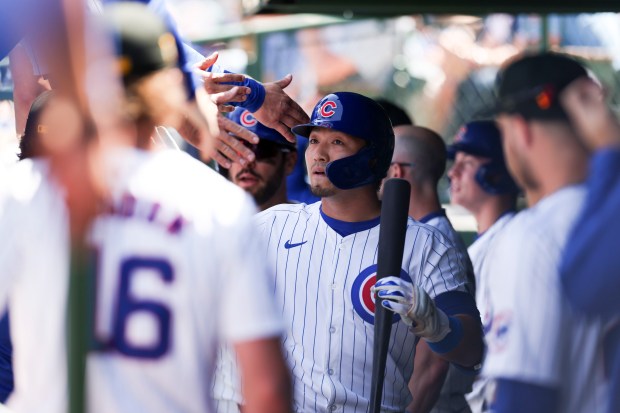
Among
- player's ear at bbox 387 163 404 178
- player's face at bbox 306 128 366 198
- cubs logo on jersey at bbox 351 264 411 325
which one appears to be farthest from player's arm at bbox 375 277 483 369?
player's ear at bbox 387 163 404 178

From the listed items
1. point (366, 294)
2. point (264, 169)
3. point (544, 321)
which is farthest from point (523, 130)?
point (264, 169)

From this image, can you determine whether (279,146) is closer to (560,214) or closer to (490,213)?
(490,213)

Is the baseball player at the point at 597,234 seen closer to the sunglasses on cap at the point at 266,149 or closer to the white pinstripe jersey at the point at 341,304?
the white pinstripe jersey at the point at 341,304

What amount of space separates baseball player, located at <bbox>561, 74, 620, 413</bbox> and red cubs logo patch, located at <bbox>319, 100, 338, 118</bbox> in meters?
1.99

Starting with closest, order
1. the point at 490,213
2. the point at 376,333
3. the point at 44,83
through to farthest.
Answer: the point at 376,333, the point at 44,83, the point at 490,213

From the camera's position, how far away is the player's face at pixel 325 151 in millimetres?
3990

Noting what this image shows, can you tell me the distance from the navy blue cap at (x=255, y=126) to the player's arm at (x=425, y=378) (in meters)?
1.26

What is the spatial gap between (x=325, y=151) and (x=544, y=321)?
6.72 ft

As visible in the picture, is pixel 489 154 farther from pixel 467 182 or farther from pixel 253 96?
pixel 253 96

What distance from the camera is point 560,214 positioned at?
6.85 feet

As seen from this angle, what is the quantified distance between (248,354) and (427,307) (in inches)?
56.9

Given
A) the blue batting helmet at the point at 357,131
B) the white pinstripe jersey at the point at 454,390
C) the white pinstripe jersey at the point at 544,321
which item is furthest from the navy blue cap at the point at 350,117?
the white pinstripe jersey at the point at 544,321

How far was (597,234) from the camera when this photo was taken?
2.05 meters

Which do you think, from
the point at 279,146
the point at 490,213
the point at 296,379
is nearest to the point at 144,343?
the point at 296,379
